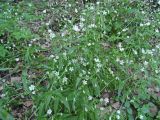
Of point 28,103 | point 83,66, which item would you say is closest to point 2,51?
point 28,103

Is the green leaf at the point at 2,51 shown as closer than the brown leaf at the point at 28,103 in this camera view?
No

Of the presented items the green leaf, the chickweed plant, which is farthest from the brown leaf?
the green leaf

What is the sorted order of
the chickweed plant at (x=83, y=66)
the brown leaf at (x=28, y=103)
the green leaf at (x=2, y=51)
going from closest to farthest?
the chickweed plant at (x=83, y=66) < the brown leaf at (x=28, y=103) < the green leaf at (x=2, y=51)

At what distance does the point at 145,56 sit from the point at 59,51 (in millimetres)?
1060

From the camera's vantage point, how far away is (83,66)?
3.82 meters

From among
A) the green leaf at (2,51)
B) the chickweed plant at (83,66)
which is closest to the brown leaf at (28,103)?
the chickweed plant at (83,66)

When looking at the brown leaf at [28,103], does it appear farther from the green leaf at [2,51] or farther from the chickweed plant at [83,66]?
the green leaf at [2,51]

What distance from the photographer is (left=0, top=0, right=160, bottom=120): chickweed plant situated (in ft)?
11.4

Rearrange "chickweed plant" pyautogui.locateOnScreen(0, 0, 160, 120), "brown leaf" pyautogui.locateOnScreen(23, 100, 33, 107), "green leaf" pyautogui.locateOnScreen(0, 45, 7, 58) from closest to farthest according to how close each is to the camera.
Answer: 1. "chickweed plant" pyautogui.locateOnScreen(0, 0, 160, 120)
2. "brown leaf" pyautogui.locateOnScreen(23, 100, 33, 107)
3. "green leaf" pyautogui.locateOnScreen(0, 45, 7, 58)

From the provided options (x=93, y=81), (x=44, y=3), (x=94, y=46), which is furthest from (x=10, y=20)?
(x=93, y=81)

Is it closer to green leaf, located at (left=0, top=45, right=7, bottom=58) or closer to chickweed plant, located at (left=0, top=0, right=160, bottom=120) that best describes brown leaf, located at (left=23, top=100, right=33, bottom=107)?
chickweed plant, located at (left=0, top=0, right=160, bottom=120)

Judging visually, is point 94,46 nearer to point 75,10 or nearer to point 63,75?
point 63,75

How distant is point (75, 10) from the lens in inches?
205

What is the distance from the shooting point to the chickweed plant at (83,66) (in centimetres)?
349
